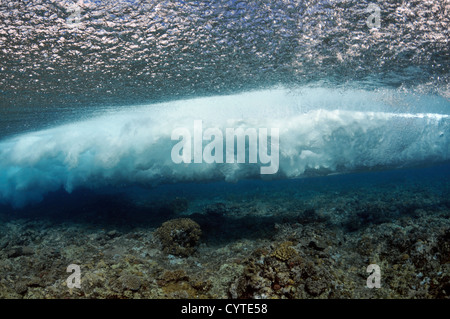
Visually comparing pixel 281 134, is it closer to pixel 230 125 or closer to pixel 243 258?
pixel 230 125

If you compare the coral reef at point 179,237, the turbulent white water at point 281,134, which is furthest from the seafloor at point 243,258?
the turbulent white water at point 281,134

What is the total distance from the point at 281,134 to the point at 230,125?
11.1 ft

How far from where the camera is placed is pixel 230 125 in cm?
1499

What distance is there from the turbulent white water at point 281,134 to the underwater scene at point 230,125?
0.14 m

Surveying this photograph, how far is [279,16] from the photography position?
545 centimetres

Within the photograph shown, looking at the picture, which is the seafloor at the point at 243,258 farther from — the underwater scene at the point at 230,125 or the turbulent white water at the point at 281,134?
the turbulent white water at the point at 281,134

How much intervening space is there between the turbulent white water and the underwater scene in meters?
0.14

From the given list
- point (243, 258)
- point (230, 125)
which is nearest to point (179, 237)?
point (243, 258)

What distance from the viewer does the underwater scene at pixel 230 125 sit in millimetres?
5113

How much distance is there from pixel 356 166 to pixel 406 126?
17.8 ft

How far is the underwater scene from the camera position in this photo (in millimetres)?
5113

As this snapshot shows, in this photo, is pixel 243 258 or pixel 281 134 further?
pixel 281 134

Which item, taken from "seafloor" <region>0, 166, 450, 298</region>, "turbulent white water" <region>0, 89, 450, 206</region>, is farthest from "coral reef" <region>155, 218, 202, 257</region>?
"turbulent white water" <region>0, 89, 450, 206</region>
